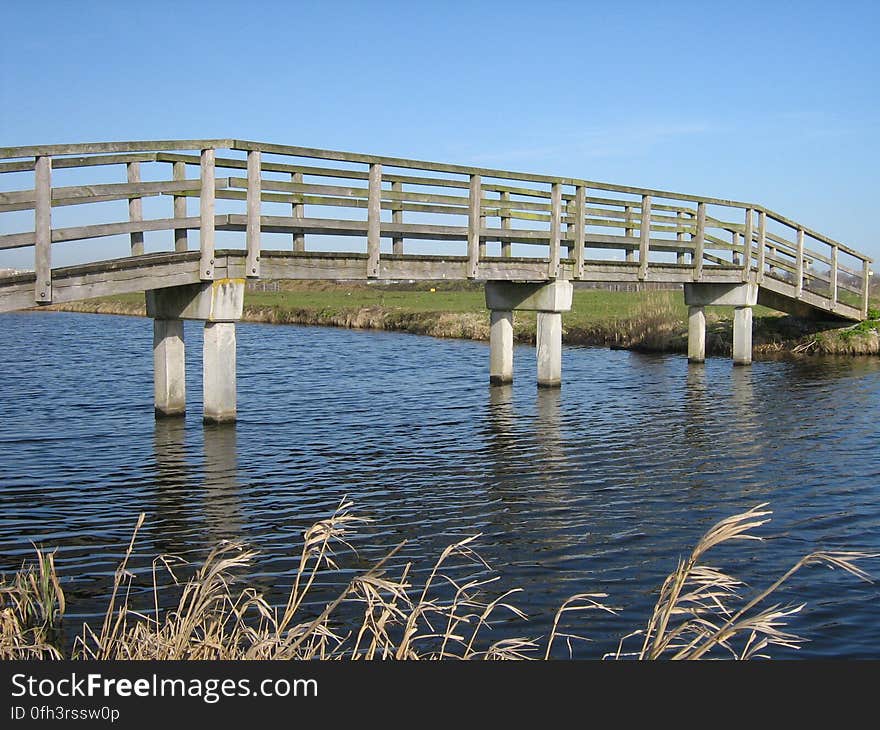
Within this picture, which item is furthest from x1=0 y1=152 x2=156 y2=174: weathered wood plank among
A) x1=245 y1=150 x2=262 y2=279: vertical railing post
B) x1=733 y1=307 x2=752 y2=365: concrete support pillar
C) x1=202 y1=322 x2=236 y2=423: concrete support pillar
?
x1=733 y1=307 x2=752 y2=365: concrete support pillar

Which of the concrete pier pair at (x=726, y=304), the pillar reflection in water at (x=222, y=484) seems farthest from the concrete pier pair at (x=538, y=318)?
the pillar reflection in water at (x=222, y=484)

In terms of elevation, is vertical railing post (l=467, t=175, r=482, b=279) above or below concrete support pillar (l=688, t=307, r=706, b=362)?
above

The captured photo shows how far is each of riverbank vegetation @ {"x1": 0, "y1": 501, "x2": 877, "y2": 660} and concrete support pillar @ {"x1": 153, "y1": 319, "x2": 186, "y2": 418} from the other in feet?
22.5

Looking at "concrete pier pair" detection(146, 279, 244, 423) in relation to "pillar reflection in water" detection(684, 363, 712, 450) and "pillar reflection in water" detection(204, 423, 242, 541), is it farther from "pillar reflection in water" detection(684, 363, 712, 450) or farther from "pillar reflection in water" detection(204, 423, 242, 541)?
"pillar reflection in water" detection(684, 363, 712, 450)

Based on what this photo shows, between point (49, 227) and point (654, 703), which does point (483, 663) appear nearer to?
point (654, 703)

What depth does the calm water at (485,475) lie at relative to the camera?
872 cm

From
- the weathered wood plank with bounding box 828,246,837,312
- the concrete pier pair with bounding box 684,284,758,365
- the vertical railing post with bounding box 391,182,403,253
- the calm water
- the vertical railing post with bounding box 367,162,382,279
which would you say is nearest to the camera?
the calm water

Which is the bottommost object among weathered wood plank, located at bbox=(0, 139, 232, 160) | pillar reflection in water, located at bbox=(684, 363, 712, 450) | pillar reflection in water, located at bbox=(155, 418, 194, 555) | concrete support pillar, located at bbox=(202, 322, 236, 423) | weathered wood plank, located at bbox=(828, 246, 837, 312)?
pillar reflection in water, located at bbox=(155, 418, 194, 555)

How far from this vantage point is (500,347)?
21516 mm

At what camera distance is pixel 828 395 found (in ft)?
67.8

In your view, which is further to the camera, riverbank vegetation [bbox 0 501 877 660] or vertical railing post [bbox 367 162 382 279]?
vertical railing post [bbox 367 162 382 279]

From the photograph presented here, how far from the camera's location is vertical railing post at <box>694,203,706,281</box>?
24.6 metres

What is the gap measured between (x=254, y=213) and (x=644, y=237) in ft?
33.1

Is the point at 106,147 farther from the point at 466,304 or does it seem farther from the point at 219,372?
the point at 466,304
